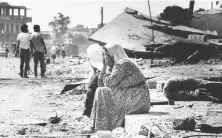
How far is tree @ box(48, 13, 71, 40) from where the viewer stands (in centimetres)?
7532

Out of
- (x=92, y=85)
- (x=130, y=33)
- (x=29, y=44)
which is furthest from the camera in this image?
(x=130, y=33)

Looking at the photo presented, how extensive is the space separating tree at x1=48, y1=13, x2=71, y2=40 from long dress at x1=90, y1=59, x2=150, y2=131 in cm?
6965

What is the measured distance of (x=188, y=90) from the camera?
7883mm

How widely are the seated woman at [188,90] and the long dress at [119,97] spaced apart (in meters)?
1.92

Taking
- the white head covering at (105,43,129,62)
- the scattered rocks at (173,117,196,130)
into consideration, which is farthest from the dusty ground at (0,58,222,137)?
the scattered rocks at (173,117,196,130)

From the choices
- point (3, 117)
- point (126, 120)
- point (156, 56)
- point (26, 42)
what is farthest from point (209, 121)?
point (156, 56)

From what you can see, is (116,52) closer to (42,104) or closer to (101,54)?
(101,54)

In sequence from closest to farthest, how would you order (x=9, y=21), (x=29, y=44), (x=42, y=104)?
(x=42, y=104)
(x=29, y=44)
(x=9, y=21)

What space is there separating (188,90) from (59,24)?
70.1 meters

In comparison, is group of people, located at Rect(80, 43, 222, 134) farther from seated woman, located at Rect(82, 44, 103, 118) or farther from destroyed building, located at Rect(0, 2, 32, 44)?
destroyed building, located at Rect(0, 2, 32, 44)

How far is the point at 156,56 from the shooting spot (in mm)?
16328

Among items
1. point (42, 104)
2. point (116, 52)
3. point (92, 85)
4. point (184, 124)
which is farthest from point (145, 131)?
point (42, 104)

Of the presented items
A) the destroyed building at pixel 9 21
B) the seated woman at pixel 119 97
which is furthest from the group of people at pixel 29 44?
the destroyed building at pixel 9 21

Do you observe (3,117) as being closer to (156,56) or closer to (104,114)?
(104,114)
